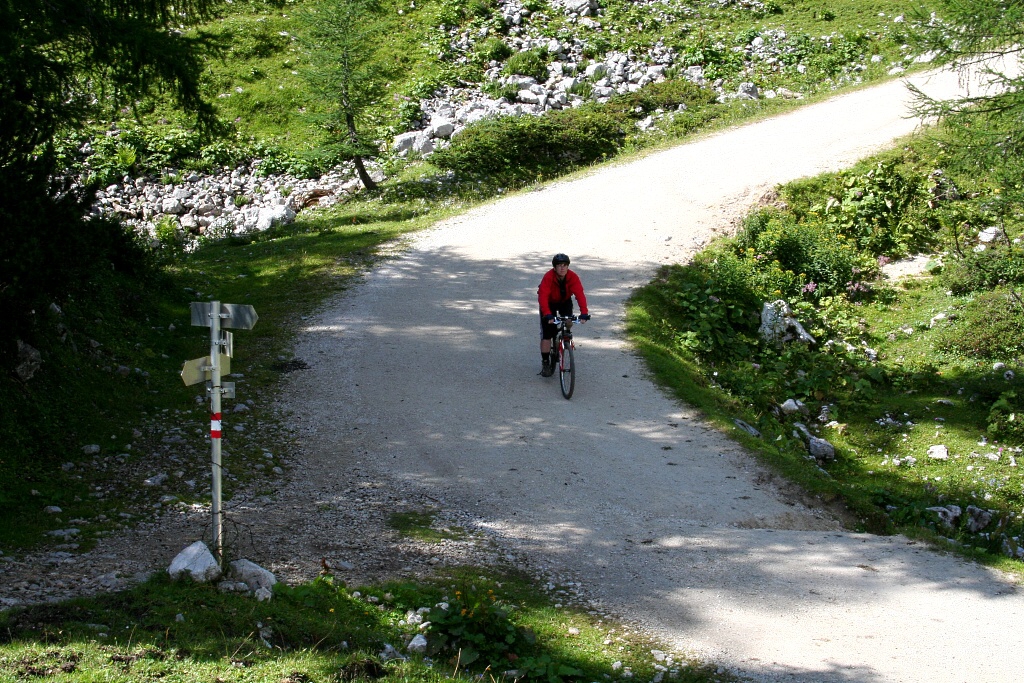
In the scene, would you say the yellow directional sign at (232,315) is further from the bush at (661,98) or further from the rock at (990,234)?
the bush at (661,98)

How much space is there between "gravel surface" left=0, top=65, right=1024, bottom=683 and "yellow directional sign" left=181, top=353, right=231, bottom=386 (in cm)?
163

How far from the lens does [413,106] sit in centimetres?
2638

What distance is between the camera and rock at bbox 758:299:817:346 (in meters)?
14.3

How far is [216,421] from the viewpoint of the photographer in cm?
614

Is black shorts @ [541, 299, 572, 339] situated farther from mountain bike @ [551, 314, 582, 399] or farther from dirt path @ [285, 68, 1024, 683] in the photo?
dirt path @ [285, 68, 1024, 683]

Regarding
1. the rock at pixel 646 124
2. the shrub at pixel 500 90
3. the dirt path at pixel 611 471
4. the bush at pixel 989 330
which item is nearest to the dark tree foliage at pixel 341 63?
the dirt path at pixel 611 471

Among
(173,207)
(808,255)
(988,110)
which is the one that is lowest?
(808,255)


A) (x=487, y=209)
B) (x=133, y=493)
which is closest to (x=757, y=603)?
(x=133, y=493)

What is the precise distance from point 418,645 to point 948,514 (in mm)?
6651

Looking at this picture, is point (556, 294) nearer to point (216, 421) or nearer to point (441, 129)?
point (216, 421)

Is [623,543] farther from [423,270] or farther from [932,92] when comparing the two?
[932,92]

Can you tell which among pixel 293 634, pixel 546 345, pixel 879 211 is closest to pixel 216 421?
pixel 293 634

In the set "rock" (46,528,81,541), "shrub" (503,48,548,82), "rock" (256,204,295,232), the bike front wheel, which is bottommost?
"rock" (46,528,81,541)

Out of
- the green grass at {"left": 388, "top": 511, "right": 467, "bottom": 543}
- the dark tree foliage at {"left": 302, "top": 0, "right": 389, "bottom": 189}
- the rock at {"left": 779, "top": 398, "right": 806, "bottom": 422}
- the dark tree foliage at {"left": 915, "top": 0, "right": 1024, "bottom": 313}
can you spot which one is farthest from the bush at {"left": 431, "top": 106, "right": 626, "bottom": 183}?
the green grass at {"left": 388, "top": 511, "right": 467, "bottom": 543}
